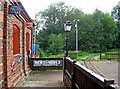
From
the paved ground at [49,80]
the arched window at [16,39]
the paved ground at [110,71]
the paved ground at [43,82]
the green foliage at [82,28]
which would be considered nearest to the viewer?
the paved ground at [43,82]

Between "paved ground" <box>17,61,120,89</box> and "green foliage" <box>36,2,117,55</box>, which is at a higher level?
"green foliage" <box>36,2,117,55</box>

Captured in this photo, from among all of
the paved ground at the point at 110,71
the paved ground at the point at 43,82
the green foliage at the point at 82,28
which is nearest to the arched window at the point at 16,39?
the paved ground at the point at 43,82

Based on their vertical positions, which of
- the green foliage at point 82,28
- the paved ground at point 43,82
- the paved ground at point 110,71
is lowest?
the paved ground at point 43,82

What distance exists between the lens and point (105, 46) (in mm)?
53750

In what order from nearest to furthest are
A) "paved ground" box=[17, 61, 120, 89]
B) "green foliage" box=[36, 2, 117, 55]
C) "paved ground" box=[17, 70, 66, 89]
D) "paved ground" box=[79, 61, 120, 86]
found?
"paved ground" box=[17, 70, 66, 89] < "paved ground" box=[17, 61, 120, 89] < "paved ground" box=[79, 61, 120, 86] < "green foliage" box=[36, 2, 117, 55]

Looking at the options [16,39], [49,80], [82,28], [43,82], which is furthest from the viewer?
[82,28]

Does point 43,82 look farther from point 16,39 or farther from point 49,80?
point 16,39

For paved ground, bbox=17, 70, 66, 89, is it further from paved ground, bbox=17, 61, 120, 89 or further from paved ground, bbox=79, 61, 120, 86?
paved ground, bbox=79, 61, 120, 86

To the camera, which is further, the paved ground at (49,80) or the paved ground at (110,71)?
the paved ground at (110,71)

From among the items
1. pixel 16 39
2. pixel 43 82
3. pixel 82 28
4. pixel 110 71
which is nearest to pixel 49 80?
pixel 43 82

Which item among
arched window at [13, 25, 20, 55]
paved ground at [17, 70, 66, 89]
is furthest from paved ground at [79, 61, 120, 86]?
arched window at [13, 25, 20, 55]

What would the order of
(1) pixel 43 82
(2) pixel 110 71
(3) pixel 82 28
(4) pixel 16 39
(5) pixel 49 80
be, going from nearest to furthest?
(4) pixel 16 39
(1) pixel 43 82
(5) pixel 49 80
(2) pixel 110 71
(3) pixel 82 28

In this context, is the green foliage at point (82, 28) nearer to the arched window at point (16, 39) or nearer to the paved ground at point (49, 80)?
the paved ground at point (49, 80)

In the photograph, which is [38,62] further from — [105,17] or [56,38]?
[105,17]
